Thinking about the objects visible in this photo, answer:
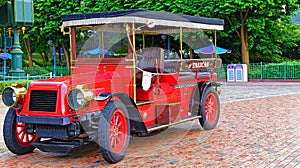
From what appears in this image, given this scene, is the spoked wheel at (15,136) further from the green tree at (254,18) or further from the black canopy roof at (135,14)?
the green tree at (254,18)

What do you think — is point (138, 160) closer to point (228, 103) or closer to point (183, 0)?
point (228, 103)

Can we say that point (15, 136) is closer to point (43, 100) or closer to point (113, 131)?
point (43, 100)

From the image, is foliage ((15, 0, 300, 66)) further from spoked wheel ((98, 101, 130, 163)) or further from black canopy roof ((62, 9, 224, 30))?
spoked wheel ((98, 101, 130, 163))

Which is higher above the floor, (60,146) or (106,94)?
(106,94)

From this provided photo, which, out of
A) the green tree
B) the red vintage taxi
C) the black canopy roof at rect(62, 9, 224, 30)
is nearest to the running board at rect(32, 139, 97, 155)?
the red vintage taxi

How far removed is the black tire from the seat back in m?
1.67

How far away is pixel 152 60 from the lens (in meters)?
7.71

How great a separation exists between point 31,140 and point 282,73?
20255 millimetres

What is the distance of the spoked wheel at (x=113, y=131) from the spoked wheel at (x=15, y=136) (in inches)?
54.2

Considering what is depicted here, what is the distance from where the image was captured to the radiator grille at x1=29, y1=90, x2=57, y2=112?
20.8 feet

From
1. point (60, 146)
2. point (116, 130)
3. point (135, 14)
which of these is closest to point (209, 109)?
point (116, 130)

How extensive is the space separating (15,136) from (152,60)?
259 centimetres

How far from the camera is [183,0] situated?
2589cm

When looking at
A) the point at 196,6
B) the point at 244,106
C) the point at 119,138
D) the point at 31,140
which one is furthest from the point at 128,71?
the point at 196,6
